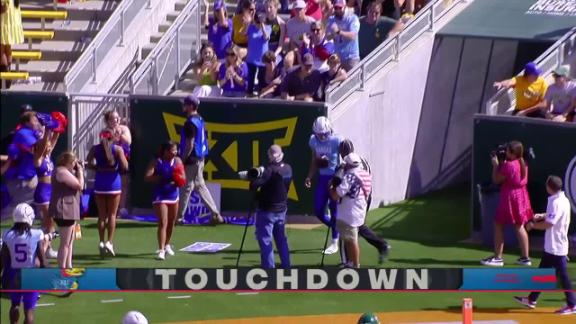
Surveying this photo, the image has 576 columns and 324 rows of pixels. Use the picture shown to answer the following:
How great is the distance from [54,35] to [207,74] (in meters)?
4.72

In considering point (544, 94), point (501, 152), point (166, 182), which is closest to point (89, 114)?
point (166, 182)

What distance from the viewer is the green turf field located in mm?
16516

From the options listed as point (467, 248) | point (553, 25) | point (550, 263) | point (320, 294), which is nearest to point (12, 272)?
point (320, 294)

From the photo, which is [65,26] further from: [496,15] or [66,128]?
[496,15]

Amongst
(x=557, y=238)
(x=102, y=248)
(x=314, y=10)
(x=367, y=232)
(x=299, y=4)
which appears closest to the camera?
(x=557, y=238)

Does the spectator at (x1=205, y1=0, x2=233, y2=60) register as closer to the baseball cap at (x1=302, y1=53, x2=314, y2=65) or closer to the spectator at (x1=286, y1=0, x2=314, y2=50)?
the spectator at (x1=286, y1=0, x2=314, y2=50)

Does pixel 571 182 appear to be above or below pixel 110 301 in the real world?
above

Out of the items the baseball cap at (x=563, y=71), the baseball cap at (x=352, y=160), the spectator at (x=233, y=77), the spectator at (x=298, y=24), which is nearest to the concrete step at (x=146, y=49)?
the spectator at (x=298, y=24)

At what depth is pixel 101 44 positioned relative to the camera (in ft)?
79.8

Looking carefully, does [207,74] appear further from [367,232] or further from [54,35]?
[367,232]

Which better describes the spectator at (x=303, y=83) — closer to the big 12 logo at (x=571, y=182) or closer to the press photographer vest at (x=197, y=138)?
the press photographer vest at (x=197, y=138)

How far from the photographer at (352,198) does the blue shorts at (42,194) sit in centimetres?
356

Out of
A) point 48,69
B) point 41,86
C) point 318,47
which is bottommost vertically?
point 41,86

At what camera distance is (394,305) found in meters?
16.9
